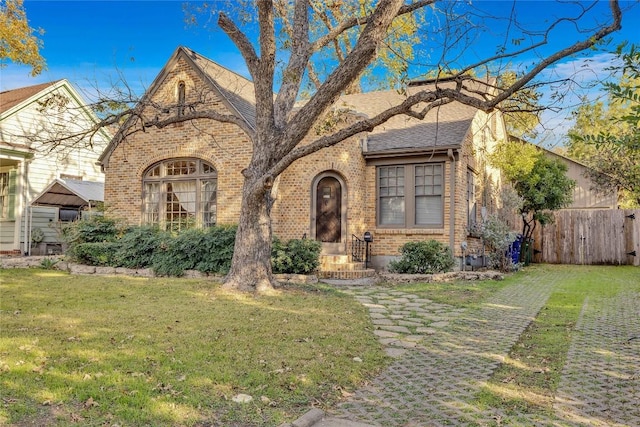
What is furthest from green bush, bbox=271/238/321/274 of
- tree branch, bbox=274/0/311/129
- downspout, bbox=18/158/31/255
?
downspout, bbox=18/158/31/255

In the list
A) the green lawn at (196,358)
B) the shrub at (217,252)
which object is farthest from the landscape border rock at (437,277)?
the shrub at (217,252)

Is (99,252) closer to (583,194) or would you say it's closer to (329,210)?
(329,210)

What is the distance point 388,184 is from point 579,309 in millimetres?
7504

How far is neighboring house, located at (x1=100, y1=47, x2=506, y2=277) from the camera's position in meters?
14.8

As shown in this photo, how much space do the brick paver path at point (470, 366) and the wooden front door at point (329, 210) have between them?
5.70m

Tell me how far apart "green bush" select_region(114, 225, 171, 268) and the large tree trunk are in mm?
4235

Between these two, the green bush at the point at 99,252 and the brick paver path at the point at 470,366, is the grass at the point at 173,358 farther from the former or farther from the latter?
the green bush at the point at 99,252

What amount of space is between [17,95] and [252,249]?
18.6 m

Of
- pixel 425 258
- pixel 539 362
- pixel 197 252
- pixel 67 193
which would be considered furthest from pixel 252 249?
pixel 67 193

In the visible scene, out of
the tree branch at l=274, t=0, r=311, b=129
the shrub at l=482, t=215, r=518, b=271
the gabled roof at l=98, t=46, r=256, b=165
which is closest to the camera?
the tree branch at l=274, t=0, r=311, b=129

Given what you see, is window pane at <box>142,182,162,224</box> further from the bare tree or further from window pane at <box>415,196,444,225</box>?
window pane at <box>415,196,444,225</box>

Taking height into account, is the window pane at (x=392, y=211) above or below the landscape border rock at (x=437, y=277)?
above

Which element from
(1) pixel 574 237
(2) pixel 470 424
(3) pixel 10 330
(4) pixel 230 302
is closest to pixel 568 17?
(2) pixel 470 424

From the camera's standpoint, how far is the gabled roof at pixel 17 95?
20.5 meters
